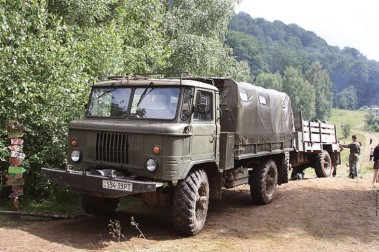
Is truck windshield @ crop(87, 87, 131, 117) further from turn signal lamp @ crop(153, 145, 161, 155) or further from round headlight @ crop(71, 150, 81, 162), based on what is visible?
turn signal lamp @ crop(153, 145, 161, 155)

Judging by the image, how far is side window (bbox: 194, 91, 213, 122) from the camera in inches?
281

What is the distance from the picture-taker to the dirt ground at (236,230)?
646 cm

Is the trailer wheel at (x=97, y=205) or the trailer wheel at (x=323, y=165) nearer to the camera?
the trailer wheel at (x=97, y=205)

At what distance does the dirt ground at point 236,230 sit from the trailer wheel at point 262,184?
0.19 meters

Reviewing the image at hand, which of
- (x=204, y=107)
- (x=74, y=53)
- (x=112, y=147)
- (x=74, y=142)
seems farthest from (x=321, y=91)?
(x=112, y=147)

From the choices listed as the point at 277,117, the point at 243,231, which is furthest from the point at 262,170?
the point at 243,231

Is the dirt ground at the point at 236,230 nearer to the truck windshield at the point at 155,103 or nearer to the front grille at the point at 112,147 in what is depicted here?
the front grille at the point at 112,147

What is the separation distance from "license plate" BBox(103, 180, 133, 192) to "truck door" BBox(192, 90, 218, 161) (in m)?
1.32

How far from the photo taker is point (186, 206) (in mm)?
6785

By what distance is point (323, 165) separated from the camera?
16.0 metres

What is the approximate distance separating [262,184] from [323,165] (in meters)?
7.12

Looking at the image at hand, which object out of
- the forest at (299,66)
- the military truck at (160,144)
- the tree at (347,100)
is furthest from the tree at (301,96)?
the military truck at (160,144)

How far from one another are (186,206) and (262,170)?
3550mm

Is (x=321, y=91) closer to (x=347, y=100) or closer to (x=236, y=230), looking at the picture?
(x=347, y=100)
